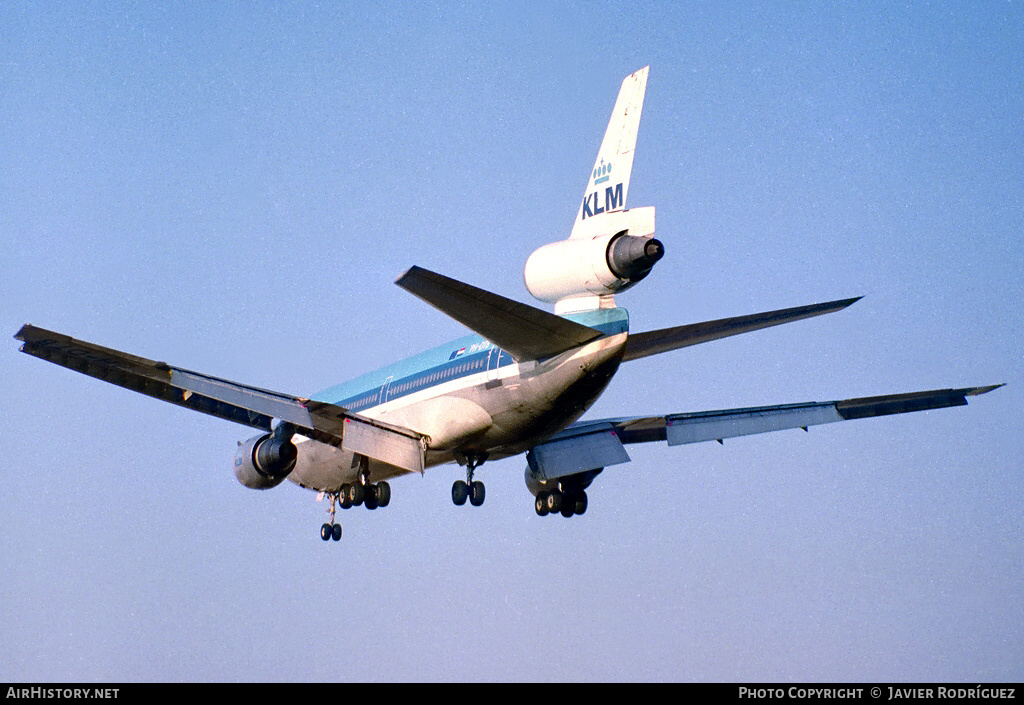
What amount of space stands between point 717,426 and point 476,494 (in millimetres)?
7845

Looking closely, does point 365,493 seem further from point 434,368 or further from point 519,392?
point 519,392

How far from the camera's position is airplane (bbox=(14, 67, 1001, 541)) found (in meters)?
32.9

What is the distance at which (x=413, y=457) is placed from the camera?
128 ft

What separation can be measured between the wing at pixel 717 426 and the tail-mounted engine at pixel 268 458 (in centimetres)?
710

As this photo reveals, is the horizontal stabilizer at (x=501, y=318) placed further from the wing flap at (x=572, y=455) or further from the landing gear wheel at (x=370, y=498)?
the landing gear wheel at (x=370, y=498)

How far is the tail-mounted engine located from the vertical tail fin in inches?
465

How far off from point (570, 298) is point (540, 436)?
528cm

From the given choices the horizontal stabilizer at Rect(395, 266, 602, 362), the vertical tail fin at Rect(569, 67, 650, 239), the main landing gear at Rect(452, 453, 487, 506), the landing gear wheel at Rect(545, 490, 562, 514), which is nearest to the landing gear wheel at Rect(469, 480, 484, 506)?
the main landing gear at Rect(452, 453, 487, 506)

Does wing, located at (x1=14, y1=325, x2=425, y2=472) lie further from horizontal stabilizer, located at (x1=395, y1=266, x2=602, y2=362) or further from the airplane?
horizontal stabilizer, located at (x1=395, y1=266, x2=602, y2=362)

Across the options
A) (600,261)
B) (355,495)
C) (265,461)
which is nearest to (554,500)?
(355,495)

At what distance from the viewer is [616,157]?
34.2 meters
